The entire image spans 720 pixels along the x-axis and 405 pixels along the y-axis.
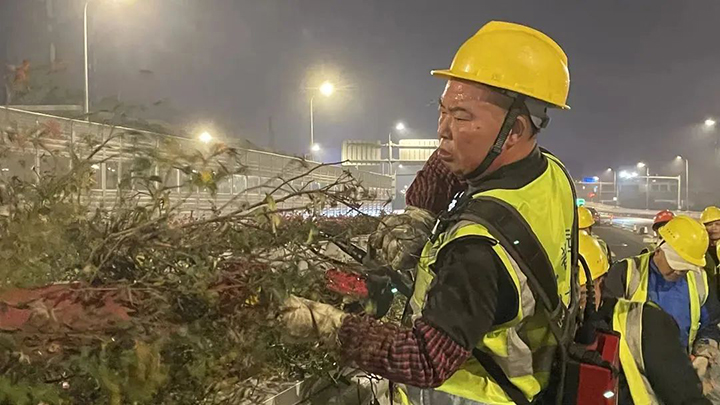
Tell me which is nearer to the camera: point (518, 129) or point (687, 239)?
point (518, 129)

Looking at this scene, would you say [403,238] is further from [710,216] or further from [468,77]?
[710,216]

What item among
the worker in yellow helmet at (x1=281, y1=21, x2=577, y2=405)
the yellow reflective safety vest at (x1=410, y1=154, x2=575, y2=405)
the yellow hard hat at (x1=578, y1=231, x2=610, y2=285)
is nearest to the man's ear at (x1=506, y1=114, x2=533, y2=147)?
the worker in yellow helmet at (x1=281, y1=21, x2=577, y2=405)

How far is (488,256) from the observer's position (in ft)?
5.81

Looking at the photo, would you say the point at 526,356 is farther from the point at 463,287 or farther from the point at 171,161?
the point at 171,161

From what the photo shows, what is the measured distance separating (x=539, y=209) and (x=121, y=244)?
1.25 m

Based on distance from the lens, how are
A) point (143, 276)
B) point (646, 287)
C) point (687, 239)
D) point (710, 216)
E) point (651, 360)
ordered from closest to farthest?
1. point (143, 276)
2. point (651, 360)
3. point (646, 287)
4. point (687, 239)
5. point (710, 216)

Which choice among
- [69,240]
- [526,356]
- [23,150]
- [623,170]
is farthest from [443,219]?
[623,170]

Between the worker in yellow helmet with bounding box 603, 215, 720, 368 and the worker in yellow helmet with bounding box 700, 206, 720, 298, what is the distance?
0.94 metres

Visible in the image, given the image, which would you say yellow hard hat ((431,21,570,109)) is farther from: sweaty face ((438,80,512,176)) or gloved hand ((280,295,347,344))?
gloved hand ((280,295,347,344))

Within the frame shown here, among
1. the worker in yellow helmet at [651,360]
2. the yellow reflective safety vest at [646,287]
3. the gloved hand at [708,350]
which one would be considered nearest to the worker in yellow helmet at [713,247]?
the yellow reflective safety vest at [646,287]

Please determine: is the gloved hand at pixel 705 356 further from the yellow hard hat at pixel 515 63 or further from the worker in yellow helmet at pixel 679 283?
the yellow hard hat at pixel 515 63

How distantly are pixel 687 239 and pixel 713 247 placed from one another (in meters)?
2.15

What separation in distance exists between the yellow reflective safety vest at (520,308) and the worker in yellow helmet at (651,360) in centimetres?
99

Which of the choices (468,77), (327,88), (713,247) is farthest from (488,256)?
(327,88)
